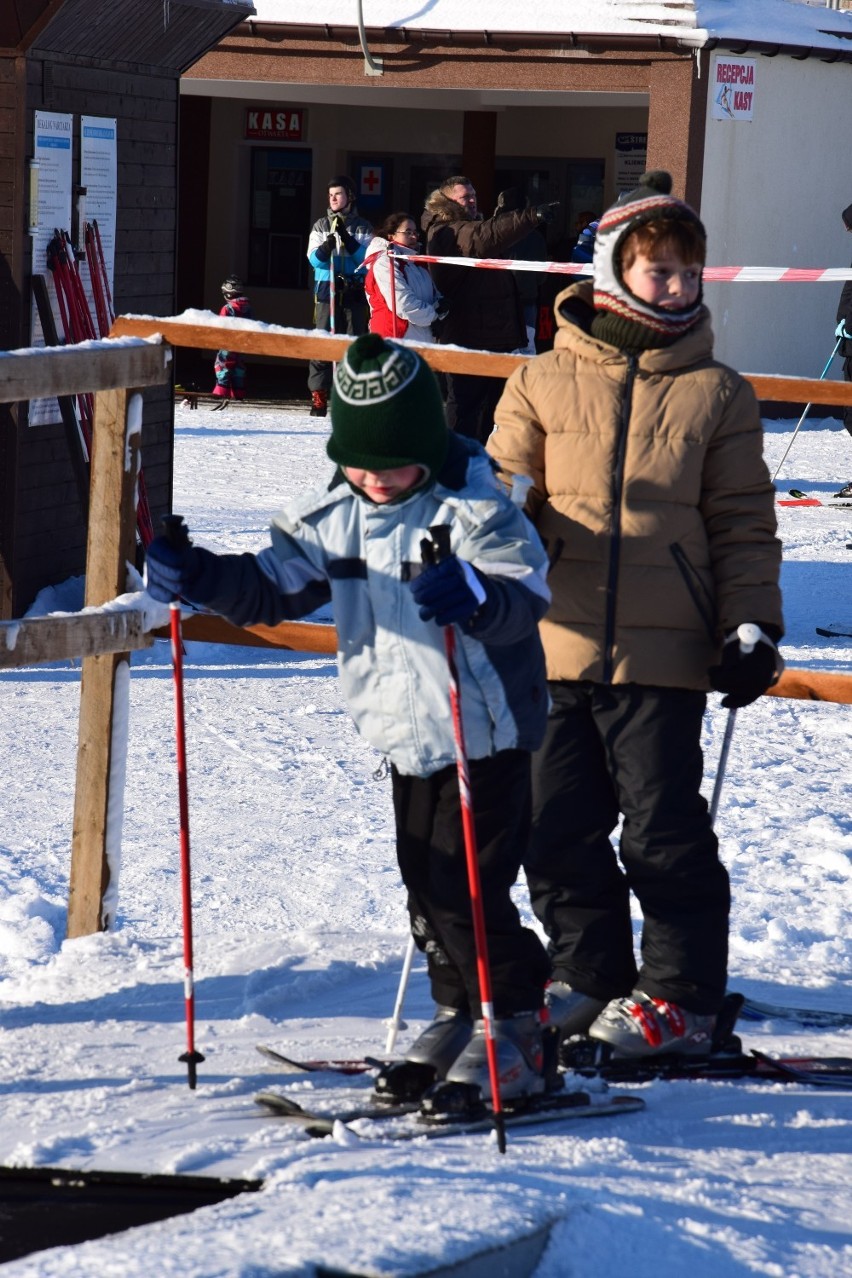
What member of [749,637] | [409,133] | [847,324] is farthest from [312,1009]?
[409,133]

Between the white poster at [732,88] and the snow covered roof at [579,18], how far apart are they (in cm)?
30

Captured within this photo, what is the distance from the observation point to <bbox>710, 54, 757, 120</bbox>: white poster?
630 inches

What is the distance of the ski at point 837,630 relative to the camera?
810 centimetres

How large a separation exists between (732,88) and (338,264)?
4256mm

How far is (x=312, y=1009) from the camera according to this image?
155 inches

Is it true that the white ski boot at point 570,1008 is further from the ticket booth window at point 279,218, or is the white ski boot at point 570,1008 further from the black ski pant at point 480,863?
the ticket booth window at point 279,218

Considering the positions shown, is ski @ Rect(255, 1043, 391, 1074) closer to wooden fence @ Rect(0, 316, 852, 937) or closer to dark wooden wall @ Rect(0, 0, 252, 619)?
wooden fence @ Rect(0, 316, 852, 937)

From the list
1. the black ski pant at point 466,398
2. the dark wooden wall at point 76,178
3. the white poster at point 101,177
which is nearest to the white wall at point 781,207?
the black ski pant at point 466,398

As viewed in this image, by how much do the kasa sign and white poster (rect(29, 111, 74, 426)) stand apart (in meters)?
13.6

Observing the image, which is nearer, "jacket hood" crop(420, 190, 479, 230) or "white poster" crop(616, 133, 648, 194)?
"jacket hood" crop(420, 190, 479, 230)

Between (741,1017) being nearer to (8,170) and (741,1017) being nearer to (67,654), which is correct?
(67,654)

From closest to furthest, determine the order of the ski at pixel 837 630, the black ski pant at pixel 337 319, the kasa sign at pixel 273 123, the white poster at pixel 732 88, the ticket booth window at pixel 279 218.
→ 1. the ski at pixel 837 630
2. the black ski pant at pixel 337 319
3. the white poster at pixel 732 88
4. the kasa sign at pixel 273 123
5. the ticket booth window at pixel 279 218

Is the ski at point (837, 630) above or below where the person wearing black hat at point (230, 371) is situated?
below

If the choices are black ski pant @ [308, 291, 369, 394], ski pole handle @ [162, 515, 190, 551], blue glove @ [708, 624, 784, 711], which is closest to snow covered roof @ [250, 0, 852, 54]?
black ski pant @ [308, 291, 369, 394]
